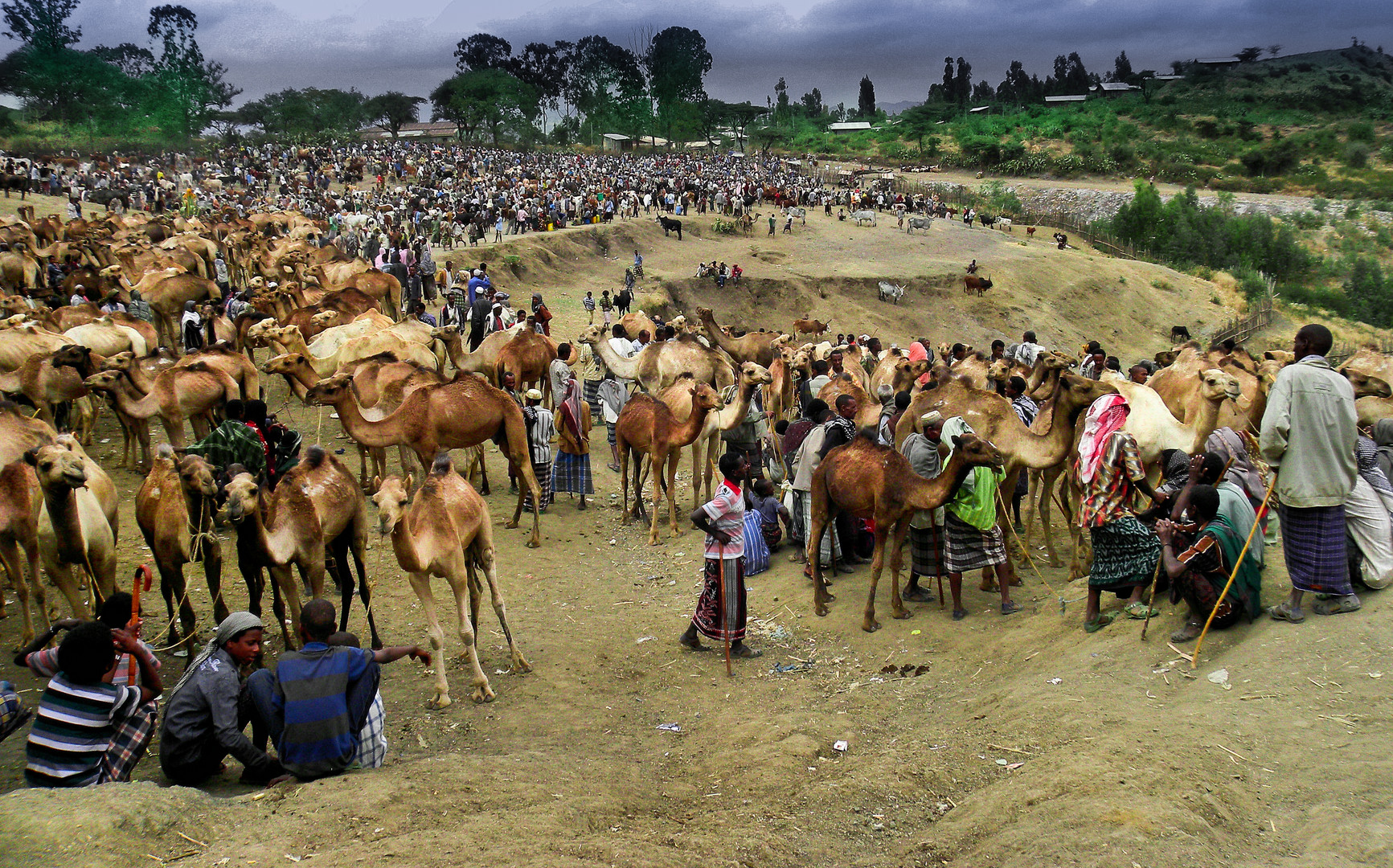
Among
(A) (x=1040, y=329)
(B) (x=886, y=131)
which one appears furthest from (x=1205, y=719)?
(B) (x=886, y=131)

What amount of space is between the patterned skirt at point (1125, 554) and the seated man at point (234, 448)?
7.82m

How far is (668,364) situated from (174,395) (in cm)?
705

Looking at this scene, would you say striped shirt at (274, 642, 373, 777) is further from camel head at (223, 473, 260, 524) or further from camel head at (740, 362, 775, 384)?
camel head at (740, 362, 775, 384)

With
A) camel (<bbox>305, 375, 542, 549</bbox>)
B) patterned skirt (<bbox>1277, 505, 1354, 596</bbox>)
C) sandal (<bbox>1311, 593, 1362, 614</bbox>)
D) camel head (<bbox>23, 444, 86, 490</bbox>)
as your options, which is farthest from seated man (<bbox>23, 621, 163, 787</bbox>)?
sandal (<bbox>1311, 593, 1362, 614</bbox>)

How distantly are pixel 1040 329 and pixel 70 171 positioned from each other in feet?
157

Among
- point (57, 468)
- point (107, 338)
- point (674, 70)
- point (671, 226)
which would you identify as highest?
point (674, 70)

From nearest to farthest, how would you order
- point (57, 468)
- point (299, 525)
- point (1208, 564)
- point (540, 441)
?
1. point (1208, 564)
2. point (57, 468)
3. point (299, 525)
4. point (540, 441)

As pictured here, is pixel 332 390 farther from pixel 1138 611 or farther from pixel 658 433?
pixel 1138 611

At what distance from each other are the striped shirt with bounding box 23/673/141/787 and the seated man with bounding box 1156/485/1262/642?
700 cm

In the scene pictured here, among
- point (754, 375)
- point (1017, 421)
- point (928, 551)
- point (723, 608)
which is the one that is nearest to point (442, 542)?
point (723, 608)

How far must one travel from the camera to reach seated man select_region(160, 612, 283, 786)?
5430mm

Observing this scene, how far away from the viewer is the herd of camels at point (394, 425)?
7.51 m

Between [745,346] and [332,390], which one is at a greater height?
[332,390]

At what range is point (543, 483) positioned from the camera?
41.8ft
